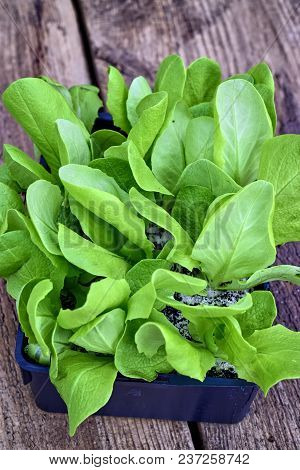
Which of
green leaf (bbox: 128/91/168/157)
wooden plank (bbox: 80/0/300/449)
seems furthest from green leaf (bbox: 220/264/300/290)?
wooden plank (bbox: 80/0/300/449)

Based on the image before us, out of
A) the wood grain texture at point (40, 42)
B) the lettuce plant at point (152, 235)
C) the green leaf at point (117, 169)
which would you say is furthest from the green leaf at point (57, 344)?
the wood grain texture at point (40, 42)

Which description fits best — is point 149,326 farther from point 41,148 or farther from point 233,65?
point 233,65

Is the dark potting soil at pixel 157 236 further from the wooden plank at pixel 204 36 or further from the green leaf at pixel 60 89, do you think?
the wooden plank at pixel 204 36

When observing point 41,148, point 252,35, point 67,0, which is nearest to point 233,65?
point 252,35

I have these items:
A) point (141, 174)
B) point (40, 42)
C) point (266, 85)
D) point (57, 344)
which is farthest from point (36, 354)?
point (40, 42)

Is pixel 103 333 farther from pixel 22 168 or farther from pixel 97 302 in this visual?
pixel 22 168

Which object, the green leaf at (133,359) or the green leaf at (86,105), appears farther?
the green leaf at (86,105)
